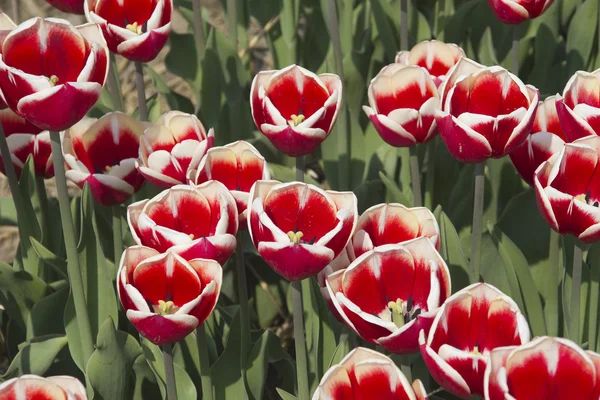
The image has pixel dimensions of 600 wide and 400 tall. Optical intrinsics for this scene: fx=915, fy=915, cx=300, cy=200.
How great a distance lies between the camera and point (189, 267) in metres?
1.14

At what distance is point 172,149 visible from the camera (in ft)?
4.84

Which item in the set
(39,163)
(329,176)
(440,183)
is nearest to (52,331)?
(39,163)

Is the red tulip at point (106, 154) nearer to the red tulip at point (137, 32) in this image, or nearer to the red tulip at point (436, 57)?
the red tulip at point (137, 32)

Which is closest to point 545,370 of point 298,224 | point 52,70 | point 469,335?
point 469,335

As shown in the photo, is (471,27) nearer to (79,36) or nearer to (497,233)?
(497,233)

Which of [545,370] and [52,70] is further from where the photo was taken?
[52,70]

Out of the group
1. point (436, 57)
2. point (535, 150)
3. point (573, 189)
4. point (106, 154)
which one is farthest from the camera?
point (436, 57)

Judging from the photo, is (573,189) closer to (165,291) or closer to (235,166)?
(235,166)

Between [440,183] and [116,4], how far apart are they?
803 mm

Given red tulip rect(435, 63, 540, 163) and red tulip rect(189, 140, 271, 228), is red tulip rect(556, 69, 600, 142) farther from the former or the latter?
red tulip rect(189, 140, 271, 228)

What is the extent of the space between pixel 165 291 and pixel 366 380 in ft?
1.01

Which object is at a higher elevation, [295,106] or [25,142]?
[295,106]

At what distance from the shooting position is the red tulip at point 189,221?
1182 millimetres

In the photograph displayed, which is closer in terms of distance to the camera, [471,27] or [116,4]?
[116,4]
